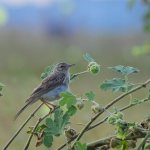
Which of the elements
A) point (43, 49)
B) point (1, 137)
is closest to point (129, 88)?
point (1, 137)

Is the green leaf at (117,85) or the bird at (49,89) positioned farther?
the bird at (49,89)

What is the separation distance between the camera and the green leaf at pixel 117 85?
7.57 feet

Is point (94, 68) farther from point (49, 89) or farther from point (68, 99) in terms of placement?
point (49, 89)

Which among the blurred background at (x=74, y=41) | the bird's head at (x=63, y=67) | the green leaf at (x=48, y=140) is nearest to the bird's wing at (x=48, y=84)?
the bird's head at (x=63, y=67)

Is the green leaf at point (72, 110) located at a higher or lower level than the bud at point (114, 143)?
higher

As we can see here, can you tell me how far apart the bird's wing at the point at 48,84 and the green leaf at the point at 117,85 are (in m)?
0.75

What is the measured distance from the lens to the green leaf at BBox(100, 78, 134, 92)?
2.31m

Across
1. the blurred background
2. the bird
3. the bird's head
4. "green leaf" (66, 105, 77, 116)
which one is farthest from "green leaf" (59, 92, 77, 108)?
the blurred background

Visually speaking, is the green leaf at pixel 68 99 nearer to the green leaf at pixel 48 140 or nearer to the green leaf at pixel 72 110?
the green leaf at pixel 72 110

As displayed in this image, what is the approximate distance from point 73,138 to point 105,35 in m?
29.1

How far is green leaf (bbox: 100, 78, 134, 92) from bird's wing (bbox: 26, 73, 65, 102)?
753mm

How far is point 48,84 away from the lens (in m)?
3.45

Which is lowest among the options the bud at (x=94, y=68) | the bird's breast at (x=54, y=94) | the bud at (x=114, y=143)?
the bud at (x=114, y=143)

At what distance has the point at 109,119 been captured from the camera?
2195 mm
